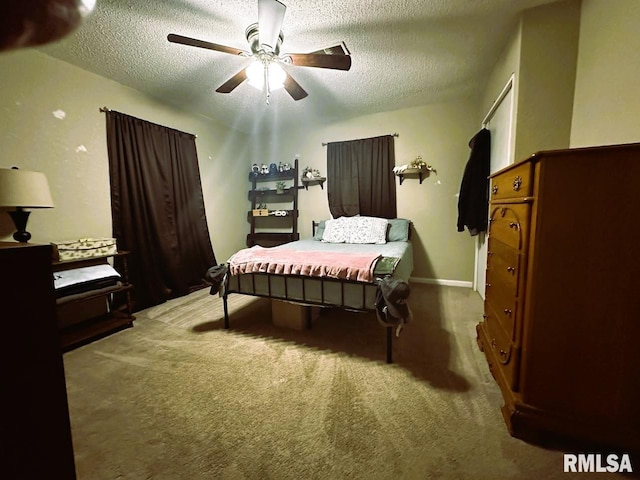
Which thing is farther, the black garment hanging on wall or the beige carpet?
the black garment hanging on wall

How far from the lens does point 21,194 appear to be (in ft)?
5.48

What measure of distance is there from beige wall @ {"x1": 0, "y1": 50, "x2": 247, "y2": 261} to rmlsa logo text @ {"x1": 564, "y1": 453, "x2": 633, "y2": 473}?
11.5 feet

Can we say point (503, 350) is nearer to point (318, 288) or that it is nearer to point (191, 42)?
point (318, 288)

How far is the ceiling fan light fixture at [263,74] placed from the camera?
1.93 metres

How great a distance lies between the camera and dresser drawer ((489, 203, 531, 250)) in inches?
44.5

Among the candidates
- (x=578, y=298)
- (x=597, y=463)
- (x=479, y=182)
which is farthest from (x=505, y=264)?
(x=479, y=182)

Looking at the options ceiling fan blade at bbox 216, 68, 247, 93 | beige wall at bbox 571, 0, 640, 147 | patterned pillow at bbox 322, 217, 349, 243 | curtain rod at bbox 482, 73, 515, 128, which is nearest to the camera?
beige wall at bbox 571, 0, 640, 147

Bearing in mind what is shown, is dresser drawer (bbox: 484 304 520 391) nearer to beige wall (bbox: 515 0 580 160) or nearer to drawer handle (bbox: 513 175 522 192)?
drawer handle (bbox: 513 175 522 192)

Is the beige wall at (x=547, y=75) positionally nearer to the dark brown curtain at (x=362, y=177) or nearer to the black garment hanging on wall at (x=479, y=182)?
the black garment hanging on wall at (x=479, y=182)

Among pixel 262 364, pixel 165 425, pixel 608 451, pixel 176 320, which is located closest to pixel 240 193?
pixel 176 320

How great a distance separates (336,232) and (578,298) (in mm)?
2458

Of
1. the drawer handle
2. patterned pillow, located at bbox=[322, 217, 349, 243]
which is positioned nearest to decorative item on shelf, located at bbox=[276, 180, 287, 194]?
patterned pillow, located at bbox=[322, 217, 349, 243]

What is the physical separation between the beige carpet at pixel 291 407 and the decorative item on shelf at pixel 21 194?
101cm

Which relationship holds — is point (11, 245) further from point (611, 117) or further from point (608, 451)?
point (611, 117)
